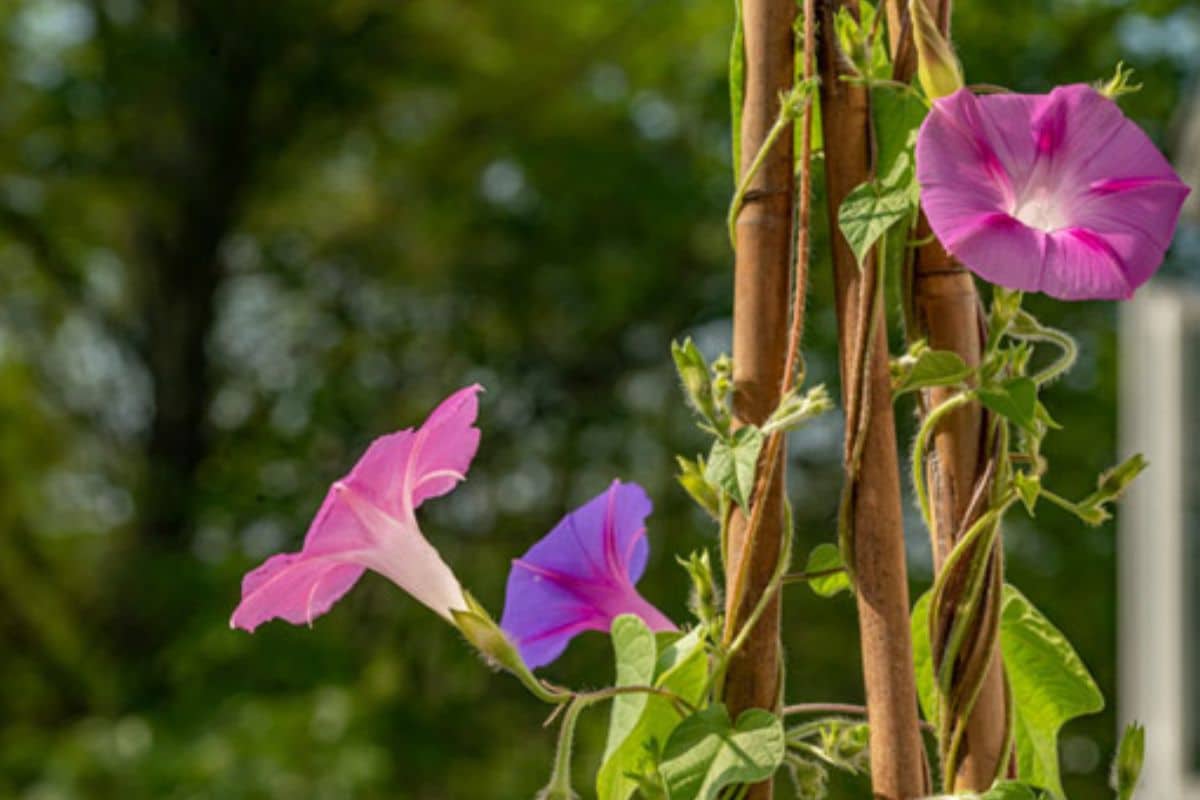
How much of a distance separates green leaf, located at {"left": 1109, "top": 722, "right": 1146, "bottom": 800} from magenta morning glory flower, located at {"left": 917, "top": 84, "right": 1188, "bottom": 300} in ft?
0.40

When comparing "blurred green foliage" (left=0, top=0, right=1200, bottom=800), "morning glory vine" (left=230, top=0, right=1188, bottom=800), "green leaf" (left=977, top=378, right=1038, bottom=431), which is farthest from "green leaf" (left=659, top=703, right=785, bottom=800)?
"blurred green foliage" (left=0, top=0, right=1200, bottom=800)

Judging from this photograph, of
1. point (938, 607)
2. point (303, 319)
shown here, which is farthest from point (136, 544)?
point (938, 607)

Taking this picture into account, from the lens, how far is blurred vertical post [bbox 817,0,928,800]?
427 millimetres

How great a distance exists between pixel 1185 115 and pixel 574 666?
2700 mm

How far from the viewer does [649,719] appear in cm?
47

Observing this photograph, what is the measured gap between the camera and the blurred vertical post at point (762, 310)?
0.45 metres

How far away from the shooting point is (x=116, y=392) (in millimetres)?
5418

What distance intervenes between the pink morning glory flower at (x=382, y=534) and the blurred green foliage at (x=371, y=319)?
4240 millimetres

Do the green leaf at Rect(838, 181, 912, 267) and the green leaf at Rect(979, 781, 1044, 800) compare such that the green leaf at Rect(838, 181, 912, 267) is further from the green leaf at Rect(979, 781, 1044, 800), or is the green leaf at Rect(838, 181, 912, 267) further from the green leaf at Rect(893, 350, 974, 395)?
the green leaf at Rect(979, 781, 1044, 800)

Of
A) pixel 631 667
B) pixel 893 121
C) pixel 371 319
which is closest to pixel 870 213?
pixel 893 121

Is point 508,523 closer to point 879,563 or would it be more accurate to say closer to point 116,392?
point 116,392

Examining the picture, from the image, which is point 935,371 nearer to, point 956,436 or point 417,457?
point 956,436

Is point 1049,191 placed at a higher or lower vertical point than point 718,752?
higher

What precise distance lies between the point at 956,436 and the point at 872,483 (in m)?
0.03
